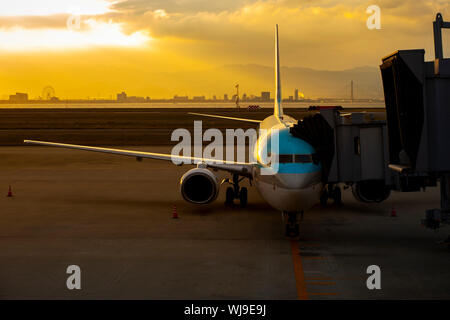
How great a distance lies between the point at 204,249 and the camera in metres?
16.9

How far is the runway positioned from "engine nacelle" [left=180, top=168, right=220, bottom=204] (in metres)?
0.72

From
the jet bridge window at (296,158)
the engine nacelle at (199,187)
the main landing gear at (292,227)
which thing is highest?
the jet bridge window at (296,158)

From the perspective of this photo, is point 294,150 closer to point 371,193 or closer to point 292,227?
point 292,227

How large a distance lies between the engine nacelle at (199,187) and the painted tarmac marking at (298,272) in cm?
542

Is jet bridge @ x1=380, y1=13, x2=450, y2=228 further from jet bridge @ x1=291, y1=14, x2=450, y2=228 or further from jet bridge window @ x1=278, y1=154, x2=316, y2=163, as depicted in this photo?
jet bridge window @ x1=278, y1=154, x2=316, y2=163

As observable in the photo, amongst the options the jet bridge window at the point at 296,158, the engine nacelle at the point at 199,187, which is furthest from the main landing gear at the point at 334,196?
the jet bridge window at the point at 296,158

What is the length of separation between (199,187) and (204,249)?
5970 millimetres

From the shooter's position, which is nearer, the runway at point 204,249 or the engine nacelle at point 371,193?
the runway at point 204,249

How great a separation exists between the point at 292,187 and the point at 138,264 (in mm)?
5479

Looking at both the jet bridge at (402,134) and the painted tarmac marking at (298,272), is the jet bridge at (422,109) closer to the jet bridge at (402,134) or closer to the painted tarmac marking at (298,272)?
the jet bridge at (402,134)

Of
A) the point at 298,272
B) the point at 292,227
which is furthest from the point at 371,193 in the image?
the point at 298,272

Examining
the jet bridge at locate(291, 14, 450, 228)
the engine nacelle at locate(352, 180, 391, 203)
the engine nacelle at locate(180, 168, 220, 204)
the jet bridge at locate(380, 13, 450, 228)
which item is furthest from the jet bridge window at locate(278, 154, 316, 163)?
the engine nacelle at locate(352, 180, 391, 203)

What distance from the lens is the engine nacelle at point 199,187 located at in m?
22.4

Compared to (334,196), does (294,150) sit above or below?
above
